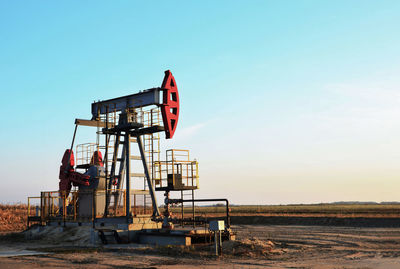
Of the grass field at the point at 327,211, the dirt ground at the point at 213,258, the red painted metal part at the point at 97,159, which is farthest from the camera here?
the grass field at the point at 327,211

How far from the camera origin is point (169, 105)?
17.0 meters

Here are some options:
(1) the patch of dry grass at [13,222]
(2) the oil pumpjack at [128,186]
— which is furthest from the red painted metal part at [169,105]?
(1) the patch of dry grass at [13,222]

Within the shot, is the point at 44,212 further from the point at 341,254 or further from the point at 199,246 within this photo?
the point at 341,254

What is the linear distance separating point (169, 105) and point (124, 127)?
6.93 ft

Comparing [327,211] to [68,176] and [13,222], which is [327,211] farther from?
[68,176]

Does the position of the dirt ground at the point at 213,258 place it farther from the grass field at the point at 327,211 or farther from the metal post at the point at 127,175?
the grass field at the point at 327,211

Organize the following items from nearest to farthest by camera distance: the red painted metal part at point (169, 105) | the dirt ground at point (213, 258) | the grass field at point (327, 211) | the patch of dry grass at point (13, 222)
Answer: the dirt ground at point (213, 258) < the red painted metal part at point (169, 105) < the patch of dry grass at point (13, 222) < the grass field at point (327, 211)

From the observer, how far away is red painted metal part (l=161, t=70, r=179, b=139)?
16.7 metres

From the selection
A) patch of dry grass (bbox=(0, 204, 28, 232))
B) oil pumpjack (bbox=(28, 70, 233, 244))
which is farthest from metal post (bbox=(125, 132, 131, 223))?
patch of dry grass (bbox=(0, 204, 28, 232))

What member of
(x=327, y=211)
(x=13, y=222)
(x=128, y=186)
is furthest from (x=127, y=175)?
(x=327, y=211)

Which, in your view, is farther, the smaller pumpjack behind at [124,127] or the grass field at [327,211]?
the grass field at [327,211]

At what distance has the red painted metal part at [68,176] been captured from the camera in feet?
63.2

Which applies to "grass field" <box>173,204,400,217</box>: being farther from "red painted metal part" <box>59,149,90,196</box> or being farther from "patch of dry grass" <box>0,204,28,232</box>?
"patch of dry grass" <box>0,204,28,232</box>

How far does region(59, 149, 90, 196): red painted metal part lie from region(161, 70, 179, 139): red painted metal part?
509 cm
